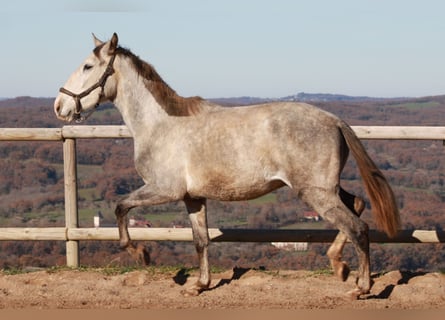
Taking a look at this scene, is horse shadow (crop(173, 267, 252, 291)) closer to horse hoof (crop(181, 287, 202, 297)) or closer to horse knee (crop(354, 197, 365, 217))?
horse hoof (crop(181, 287, 202, 297))

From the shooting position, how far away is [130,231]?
818 centimetres

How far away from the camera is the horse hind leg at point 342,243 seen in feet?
22.5

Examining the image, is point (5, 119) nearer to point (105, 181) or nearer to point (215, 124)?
point (105, 181)

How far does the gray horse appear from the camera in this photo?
6395 mm

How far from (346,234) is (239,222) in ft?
59.4

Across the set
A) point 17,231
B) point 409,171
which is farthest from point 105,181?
point 17,231

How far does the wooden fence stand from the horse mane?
36.7 inches

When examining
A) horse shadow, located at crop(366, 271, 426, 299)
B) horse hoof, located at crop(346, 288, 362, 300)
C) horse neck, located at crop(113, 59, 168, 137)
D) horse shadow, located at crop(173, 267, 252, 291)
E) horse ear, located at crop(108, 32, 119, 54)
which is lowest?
horse shadow, located at crop(173, 267, 252, 291)

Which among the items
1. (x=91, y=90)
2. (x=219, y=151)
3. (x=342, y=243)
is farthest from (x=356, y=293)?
(x=91, y=90)

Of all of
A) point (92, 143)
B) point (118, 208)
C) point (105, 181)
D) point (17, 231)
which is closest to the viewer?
point (118, 208)

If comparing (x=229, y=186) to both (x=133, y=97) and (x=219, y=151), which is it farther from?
(x=133, y=97)

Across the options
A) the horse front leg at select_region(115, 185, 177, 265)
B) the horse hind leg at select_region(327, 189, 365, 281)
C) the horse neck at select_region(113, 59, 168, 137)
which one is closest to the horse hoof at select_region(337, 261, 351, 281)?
the horse hind leg at select_region(327, 189, 365, 281)

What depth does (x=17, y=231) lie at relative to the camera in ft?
27.9

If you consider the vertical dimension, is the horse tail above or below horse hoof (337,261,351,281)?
above
